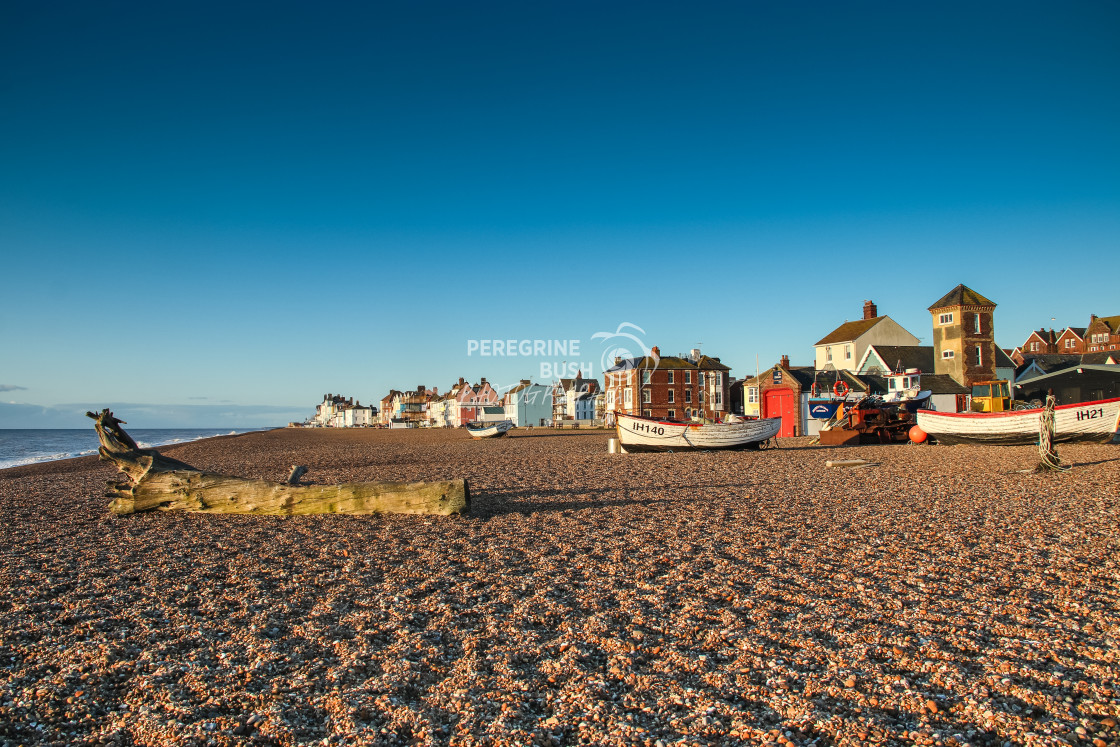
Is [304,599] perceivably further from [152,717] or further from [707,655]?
[707,655]

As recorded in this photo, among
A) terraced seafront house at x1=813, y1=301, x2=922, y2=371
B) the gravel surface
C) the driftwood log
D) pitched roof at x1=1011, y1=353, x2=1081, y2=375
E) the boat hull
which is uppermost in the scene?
terraced seafront house at x1=813, y1=301, x2=922, y2=371

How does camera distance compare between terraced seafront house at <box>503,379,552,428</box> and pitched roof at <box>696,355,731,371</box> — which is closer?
pitched roof at <box>696,355,731,371</box>

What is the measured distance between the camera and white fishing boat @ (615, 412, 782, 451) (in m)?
28.0

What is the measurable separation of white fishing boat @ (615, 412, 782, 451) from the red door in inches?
591

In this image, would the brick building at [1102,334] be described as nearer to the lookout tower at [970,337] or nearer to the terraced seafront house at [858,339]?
the terraced seafront house at [858,339]

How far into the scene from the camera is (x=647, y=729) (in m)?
3.91

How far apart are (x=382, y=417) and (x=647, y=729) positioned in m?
188

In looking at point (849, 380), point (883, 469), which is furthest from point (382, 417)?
point (883, 469)

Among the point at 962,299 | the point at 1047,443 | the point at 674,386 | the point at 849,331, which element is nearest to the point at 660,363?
the point at 674,386

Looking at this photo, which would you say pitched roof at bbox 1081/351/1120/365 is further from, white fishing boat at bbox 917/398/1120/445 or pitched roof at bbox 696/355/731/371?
white fishing boat at bbox 917/398/1120/445

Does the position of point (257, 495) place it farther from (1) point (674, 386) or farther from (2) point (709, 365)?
(2) point (709, 365)

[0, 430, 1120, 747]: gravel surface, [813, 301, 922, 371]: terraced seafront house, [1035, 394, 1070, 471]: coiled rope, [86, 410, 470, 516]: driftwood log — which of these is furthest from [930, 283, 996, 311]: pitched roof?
[86, 410, 470, 516]: driftwood log

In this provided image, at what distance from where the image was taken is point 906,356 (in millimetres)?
51062

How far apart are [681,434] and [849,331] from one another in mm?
40236
